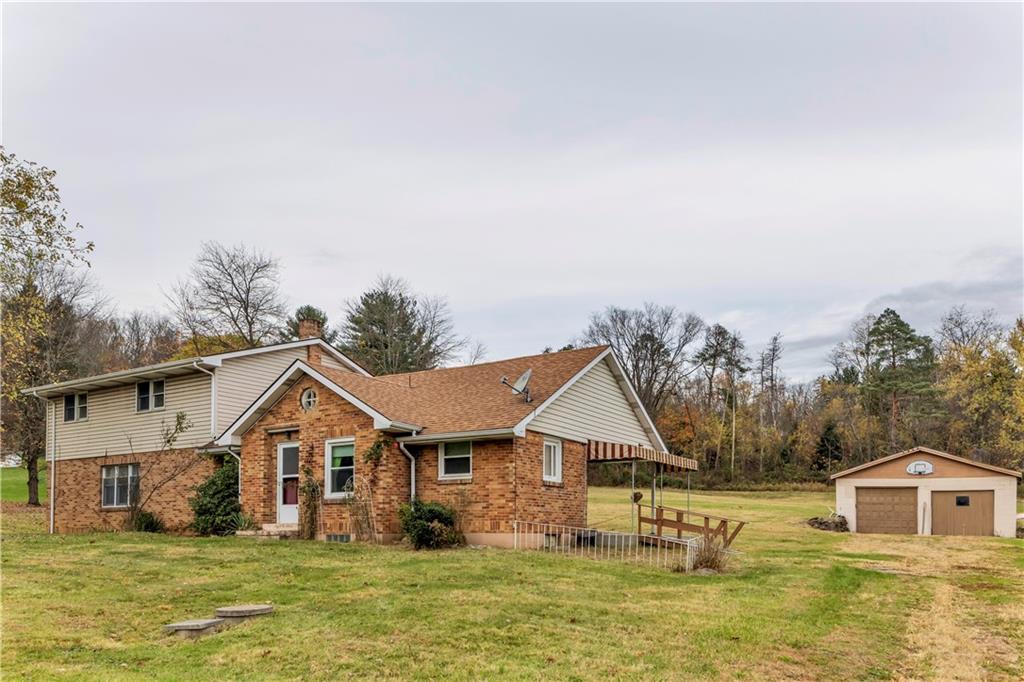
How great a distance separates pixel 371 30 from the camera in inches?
637

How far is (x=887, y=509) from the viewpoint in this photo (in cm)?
3466

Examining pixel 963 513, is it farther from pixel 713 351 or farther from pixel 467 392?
pixel 713 351

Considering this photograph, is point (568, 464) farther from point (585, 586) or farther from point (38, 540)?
point (38, 540)

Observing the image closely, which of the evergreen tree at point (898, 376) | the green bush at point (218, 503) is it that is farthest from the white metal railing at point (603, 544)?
the evergreen tree at point (898, 376)

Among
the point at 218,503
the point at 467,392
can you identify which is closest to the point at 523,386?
the point at 467,392

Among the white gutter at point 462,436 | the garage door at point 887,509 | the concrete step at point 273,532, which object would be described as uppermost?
the white gutter at point 462,436

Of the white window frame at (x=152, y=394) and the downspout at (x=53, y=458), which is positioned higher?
the white window frame at (x=152, y=394)

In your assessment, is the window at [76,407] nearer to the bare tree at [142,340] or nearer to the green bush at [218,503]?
the green bush at [218,503]

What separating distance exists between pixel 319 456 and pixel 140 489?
8.26 m

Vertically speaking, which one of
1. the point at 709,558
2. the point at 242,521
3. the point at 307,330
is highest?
the point at 307,330

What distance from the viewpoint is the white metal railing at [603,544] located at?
17.6 m

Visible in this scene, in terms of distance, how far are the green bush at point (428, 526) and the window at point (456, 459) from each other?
118 cm

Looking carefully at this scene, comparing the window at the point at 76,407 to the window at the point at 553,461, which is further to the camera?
the window at the point at 76,407

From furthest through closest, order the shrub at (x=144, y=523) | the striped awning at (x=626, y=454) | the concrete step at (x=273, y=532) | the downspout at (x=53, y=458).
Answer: the downspout at (x=53, y=458)
the shrub at (x=144, y=523)
the striped awning at (x=626, y=454)
the concrete step at (x=273, y=532)
